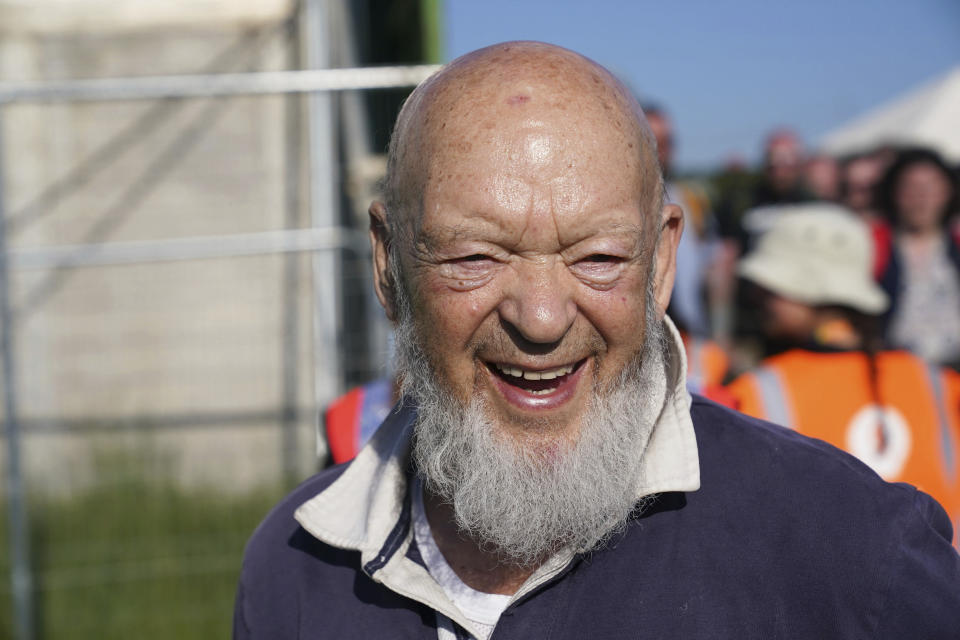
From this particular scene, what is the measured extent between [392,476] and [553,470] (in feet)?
1.12

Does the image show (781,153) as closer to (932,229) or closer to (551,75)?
(932,229)

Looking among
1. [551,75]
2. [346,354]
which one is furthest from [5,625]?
[551,75]


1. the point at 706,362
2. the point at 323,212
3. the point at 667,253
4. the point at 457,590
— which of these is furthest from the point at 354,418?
the point at 323,212

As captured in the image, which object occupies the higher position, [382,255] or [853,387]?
[382,255]

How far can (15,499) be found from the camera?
15.5 ft

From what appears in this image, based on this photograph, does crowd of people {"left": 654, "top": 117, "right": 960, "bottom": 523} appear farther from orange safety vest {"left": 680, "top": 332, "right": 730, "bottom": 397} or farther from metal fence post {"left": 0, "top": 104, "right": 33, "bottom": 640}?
metal fence post {"left": 0, "top": 104, "right": 33, "bottom": 640}

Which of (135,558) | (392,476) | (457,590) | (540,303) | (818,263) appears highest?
(540,303)

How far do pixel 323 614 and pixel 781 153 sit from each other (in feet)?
20.4

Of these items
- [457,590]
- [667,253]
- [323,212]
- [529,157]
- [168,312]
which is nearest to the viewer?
[529,157]

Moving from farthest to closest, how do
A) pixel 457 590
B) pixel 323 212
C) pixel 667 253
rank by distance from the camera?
pixel 323 212
pixel 667 253
pixel 457 590

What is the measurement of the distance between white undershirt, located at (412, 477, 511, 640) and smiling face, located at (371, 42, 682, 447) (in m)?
0.28

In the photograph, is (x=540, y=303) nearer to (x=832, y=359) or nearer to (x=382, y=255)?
(x=382, y=255)

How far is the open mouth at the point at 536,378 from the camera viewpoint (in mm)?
1509

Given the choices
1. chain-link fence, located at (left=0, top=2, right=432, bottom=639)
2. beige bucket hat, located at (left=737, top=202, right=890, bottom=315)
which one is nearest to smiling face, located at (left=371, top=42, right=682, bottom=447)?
beige bucket hat, located at (left=737, top=202, right=890, bottom=315)
